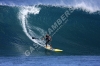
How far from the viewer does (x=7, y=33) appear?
1043 inches

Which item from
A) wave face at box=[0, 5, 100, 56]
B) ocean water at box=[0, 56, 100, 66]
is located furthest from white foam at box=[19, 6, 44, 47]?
ocean water at box=[0, 56, 100, 66]

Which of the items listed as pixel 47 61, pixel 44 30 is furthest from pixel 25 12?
pixel 47 61

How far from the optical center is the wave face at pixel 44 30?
2464 cm

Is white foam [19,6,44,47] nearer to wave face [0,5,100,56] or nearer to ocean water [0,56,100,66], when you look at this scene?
wave face [0,5,100,56]

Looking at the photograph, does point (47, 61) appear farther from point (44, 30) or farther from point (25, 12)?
point (25, 12)

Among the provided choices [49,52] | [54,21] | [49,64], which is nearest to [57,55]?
[49,52]

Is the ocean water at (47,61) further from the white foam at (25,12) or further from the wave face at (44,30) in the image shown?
the white foam at (25,12)

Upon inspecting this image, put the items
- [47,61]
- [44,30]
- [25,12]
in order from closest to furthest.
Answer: [47,61] < [44,30] < [25,12]

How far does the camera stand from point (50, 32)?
26.7 meters

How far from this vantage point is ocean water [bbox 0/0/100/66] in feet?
74.8

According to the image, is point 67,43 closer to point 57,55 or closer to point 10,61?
point 57,55

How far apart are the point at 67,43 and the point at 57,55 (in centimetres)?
293

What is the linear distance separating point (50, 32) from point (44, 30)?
22.7 inches

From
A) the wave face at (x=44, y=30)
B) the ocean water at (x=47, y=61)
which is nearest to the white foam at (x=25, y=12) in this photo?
the wave face at (x=44, y=30)
